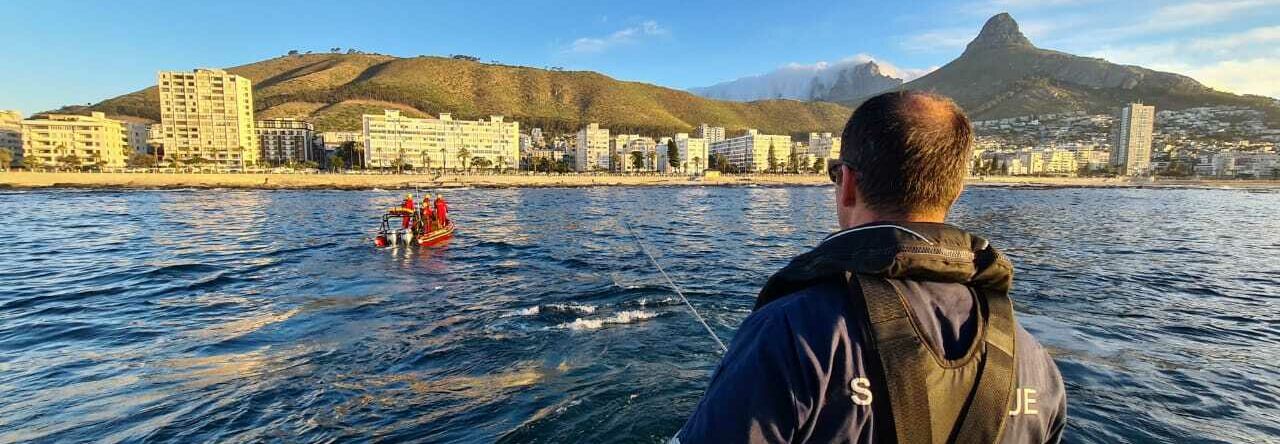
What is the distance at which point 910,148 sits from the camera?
1749mm

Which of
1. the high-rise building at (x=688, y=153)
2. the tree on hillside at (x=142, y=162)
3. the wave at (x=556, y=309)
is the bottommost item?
the wave at (x=556, y=309)

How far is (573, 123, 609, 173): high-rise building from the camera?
18475 centimetres

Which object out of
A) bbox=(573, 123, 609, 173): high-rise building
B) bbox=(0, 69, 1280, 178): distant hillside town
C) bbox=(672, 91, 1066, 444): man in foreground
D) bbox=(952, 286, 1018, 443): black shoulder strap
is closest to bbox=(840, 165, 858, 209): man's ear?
bbox=(672, 91, 1066, 444): man in foreground

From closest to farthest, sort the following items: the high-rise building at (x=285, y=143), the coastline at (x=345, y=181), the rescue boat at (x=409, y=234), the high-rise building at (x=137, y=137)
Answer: the rescue boat at (x=409, y=234) → the coastline at (x=345, y=181) → the high-rise building at (x=137, y=137) → the high-rise building at (x=285, y=143)

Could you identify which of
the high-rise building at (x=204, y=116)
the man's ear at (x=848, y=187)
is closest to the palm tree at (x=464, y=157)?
the high-rise building at (x=204, y=116)

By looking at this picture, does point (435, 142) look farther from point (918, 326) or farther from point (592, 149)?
point (918, 326)

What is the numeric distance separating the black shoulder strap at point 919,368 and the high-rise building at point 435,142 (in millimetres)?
150743

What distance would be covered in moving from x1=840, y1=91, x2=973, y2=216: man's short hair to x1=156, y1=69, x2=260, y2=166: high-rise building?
7042 inches

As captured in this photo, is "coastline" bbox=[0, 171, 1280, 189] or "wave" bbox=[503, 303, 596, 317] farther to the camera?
"coastline" bbox=[0, 171, 1280, 189]

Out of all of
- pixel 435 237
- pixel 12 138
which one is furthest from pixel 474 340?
pixel 12 138

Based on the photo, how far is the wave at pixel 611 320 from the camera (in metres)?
10.4

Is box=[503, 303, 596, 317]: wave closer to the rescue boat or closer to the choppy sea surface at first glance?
the choppy sea surface

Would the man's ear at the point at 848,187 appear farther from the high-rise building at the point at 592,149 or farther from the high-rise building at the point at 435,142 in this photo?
the high-rise building at the point at 592,149

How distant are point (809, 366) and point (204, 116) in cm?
18972
